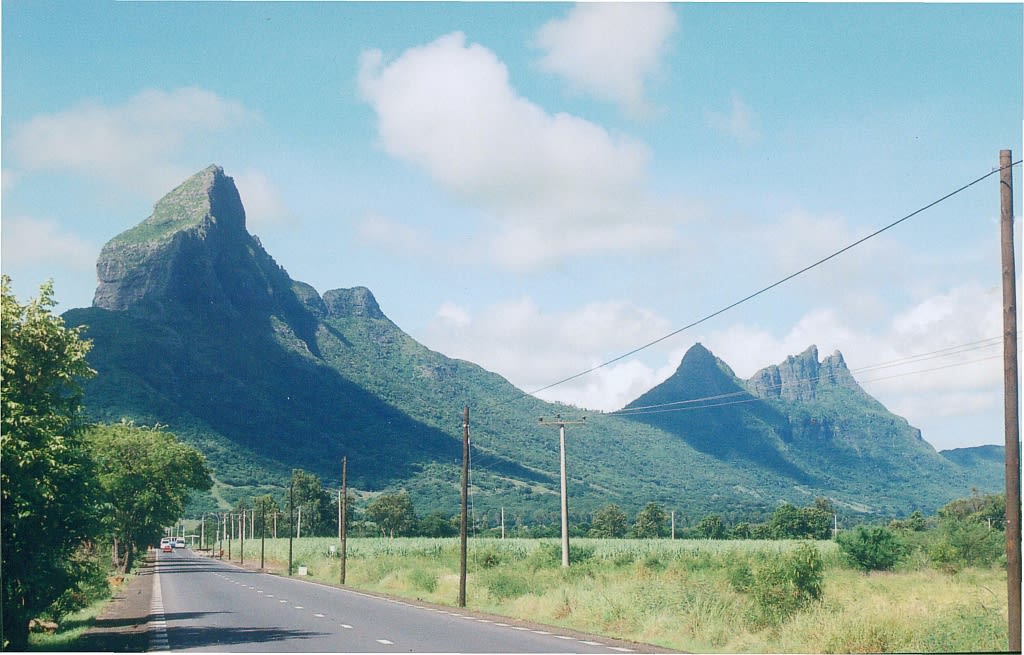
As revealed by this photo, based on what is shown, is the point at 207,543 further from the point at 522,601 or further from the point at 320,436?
the point at 522,601

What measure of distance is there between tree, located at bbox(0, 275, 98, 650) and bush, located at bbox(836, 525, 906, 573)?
48667 millimetres

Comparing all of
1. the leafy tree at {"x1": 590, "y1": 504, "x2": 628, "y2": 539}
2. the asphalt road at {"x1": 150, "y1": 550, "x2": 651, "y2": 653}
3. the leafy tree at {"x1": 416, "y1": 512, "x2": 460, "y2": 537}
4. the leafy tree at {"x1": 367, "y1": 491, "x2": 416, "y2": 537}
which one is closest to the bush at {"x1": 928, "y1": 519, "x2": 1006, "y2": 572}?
the asphalt road at {"x1": 150, "y1": 550, "x2": 651, "y2": 653}

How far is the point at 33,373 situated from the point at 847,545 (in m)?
51.7

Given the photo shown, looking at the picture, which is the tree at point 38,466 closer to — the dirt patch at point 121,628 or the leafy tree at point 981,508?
the dirt patch at point 121,628

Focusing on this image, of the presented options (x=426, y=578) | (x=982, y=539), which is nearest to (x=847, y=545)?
(x=982, y=539)

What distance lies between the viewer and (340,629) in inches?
→ 944

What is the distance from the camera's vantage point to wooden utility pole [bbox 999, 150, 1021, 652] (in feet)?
50.6

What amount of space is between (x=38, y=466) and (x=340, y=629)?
27.8ft

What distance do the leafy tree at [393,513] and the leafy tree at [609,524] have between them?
28922 millimetres

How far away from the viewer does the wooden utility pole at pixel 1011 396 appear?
50.6 ft

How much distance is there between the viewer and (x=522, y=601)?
1232 inches

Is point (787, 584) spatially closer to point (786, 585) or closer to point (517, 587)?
point (786, 585)

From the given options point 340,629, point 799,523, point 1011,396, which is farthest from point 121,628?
point 799,523

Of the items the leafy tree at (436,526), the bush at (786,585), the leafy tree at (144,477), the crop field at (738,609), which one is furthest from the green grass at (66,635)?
the leafy tree at (436,526)
